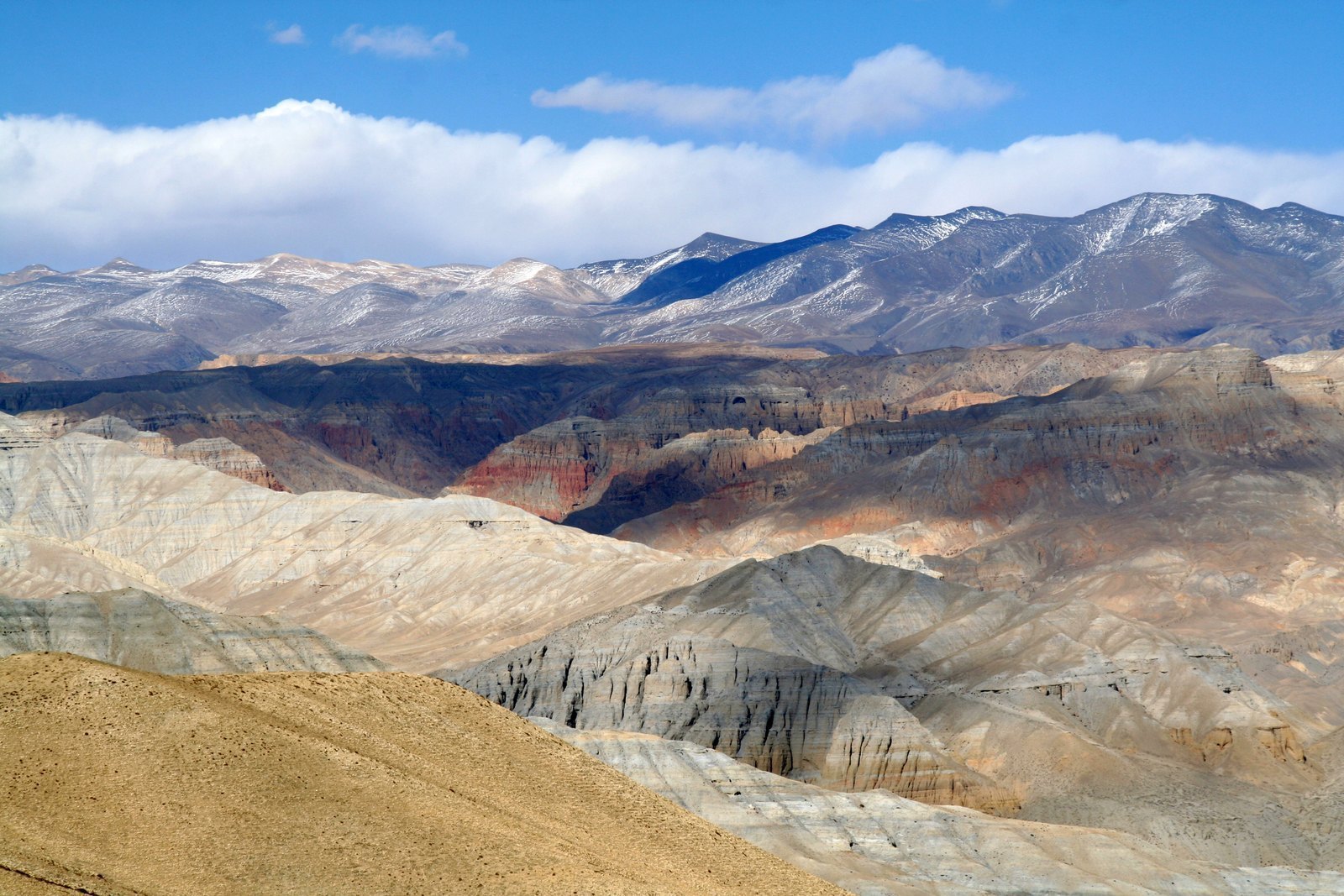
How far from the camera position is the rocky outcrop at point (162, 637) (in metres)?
113

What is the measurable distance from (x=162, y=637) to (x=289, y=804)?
74.7 m

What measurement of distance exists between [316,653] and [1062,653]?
52.2 meters

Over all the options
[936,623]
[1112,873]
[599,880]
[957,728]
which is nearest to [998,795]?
[957,728]

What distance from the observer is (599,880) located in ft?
150

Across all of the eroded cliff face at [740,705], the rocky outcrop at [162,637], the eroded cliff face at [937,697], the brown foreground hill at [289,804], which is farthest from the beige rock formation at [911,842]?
the brown foreground hill at [289,804]

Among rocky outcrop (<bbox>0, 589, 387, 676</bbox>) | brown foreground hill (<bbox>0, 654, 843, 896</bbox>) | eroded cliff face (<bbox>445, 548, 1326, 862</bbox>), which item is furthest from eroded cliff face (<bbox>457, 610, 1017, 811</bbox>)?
brown foreground hill (<bbox>0, 654, 843, 896</bbox>)

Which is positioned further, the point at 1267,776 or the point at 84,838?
the point at 1267,776

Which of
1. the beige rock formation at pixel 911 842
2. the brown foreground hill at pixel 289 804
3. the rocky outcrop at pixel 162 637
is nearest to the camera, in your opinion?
the brown foreground hill at pixel 289 804

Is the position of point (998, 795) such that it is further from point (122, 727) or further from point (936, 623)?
point (122, 727)

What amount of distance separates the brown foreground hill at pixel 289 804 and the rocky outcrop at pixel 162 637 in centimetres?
6084

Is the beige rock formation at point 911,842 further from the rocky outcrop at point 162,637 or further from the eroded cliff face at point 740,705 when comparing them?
the rocky outcrop at point 162,637

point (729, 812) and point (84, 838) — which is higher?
point (84, 838)

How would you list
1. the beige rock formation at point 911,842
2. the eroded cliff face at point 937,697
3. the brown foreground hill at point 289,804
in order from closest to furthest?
the brown foreground hill at point 289,804 → the beige rock formation at point 911,842 → the eroded cliff face at point 937,697

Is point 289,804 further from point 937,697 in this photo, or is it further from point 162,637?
point 937,697
